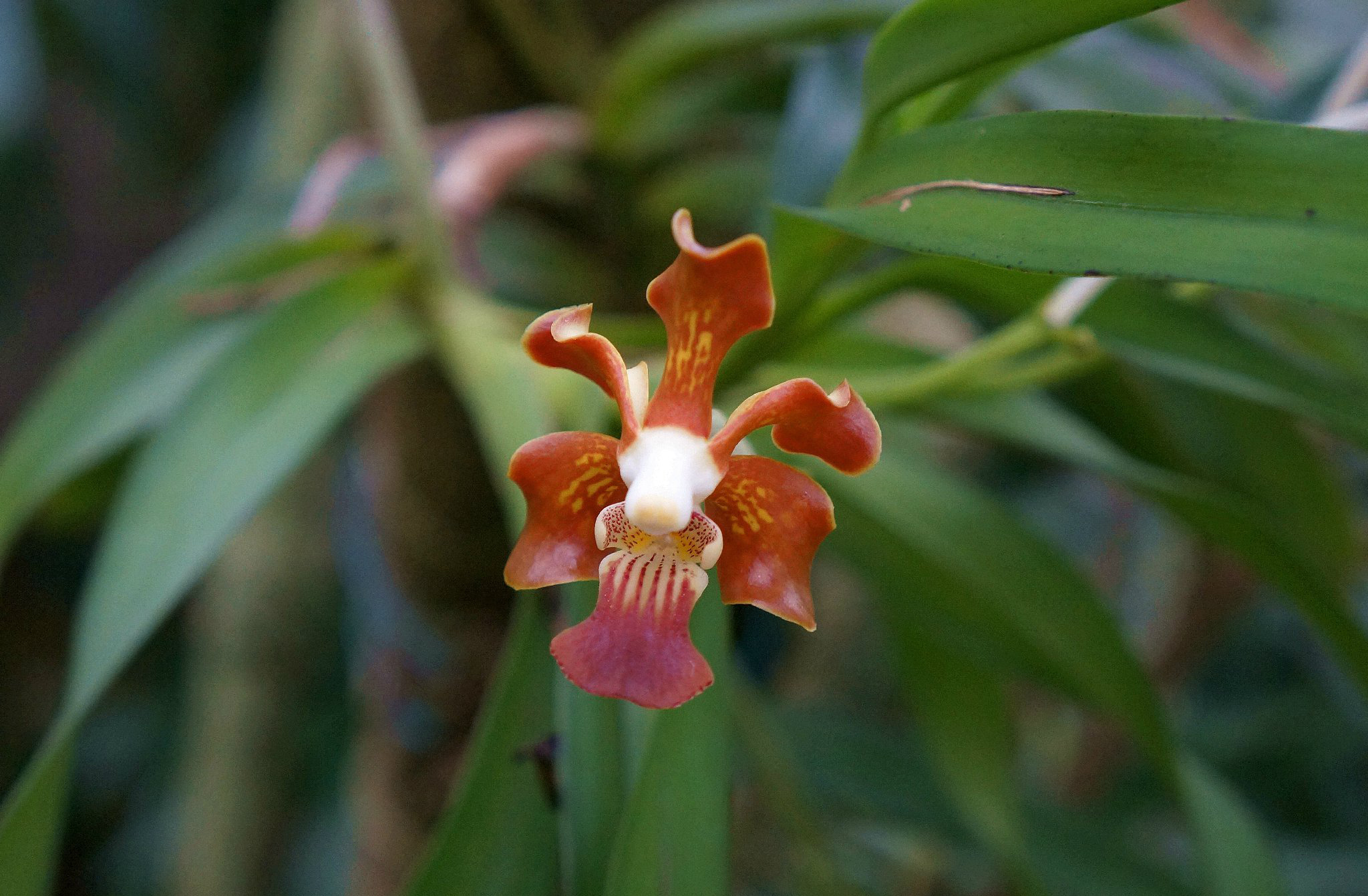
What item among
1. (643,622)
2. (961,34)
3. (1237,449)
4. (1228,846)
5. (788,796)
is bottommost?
(788,796)

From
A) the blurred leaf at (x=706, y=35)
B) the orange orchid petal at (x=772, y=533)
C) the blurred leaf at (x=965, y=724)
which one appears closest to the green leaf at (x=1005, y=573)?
the blurred leaf at (x=965, y=724)

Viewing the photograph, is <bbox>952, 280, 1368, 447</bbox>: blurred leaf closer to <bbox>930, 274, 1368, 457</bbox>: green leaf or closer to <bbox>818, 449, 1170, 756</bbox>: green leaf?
<bbox>930, 274, 1368, 457</bbox>: green leaf

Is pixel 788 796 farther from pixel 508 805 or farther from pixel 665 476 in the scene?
pixel 665 476

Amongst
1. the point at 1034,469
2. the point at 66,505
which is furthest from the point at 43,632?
the point at 1034,469

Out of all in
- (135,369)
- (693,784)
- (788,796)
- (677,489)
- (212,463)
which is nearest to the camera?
(677,489)

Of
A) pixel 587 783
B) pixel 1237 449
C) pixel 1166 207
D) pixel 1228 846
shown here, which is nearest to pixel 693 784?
pixel 587 783

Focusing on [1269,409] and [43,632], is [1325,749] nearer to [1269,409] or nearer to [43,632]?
[1269,409]

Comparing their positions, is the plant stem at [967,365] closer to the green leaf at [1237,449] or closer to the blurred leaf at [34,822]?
the green leaf at [1237,449]
